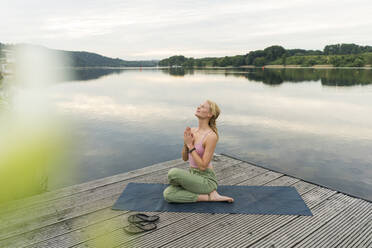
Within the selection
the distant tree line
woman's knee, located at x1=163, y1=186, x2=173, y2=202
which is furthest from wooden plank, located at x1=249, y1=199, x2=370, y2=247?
the distant tree line

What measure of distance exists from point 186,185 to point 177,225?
90 cm

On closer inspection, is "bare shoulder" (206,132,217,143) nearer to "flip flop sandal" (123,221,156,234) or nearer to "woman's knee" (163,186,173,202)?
"woman's knee" (163,186,173,202)

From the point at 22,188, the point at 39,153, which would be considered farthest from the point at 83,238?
the point at 39,153

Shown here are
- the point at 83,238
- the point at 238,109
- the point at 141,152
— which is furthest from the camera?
the point at 238,109

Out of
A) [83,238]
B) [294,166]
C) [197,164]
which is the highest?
[197,164]

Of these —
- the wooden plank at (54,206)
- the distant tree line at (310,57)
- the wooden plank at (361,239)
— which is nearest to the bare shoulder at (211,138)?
the wooden plank at (54,206)

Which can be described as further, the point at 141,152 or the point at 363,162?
the point at 141,152

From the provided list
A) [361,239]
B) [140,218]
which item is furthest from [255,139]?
[140,218]

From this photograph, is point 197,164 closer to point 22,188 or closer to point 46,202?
point 46,202

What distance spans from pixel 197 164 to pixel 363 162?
988 cm

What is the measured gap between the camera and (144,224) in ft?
15.2

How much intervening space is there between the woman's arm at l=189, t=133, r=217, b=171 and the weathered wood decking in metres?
0.97

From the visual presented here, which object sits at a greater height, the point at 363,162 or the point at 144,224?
the point at 144,224

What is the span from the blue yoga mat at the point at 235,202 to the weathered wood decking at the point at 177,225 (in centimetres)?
17
